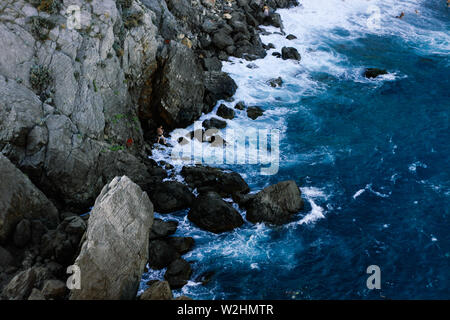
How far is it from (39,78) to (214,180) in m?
10.9

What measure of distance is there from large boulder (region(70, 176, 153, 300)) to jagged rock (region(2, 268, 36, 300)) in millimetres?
1571

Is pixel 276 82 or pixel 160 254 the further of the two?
pixel 276 82

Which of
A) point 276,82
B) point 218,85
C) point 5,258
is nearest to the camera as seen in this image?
point 5,258

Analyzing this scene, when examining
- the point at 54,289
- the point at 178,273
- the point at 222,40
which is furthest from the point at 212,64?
the point at 54,289

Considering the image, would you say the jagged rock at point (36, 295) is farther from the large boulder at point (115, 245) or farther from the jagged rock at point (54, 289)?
the large boulder at point (115, 245)

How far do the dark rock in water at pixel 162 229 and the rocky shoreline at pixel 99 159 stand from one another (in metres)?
0.06

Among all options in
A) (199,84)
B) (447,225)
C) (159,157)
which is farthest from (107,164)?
(447,225)

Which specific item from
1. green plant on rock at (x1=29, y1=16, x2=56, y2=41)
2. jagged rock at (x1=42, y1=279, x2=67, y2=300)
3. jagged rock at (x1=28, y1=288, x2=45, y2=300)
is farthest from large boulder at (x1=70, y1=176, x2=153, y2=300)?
green plant on rock at (x1=29, y1=16, x2=56, y2=41)

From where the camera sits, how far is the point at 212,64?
34531 millimetres

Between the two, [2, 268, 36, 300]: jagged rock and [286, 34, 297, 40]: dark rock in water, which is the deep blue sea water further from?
[2, 268, 36, 300]: jagged rock

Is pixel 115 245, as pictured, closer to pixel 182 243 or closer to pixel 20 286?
pixel 20 286

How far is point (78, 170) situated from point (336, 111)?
21.3m

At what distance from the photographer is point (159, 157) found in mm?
26375

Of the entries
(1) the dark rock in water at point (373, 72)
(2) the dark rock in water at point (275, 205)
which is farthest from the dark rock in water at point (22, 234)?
(1) the dark rock in water at point (373, 72)
